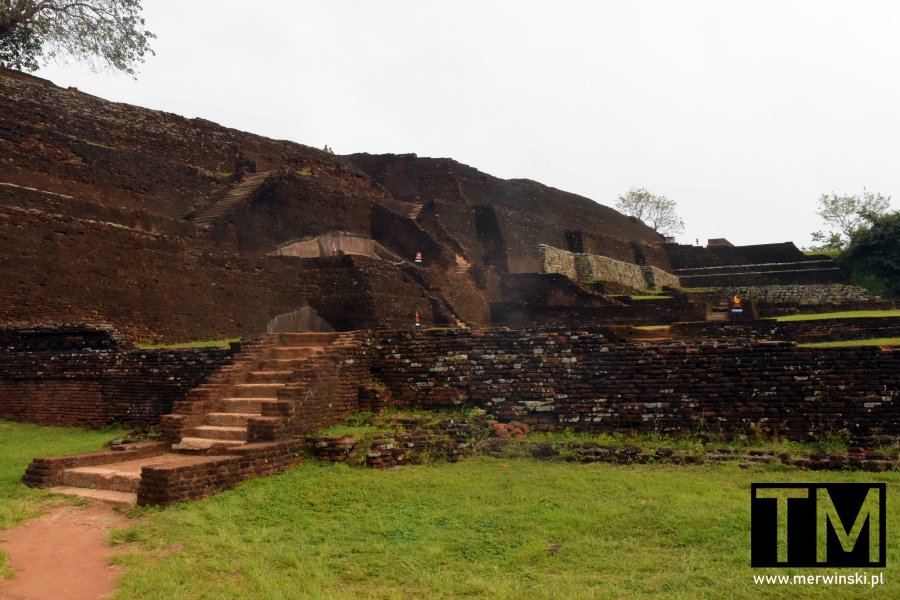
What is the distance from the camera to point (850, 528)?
4.33 meters

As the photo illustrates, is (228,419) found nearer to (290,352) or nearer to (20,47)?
(290,352)

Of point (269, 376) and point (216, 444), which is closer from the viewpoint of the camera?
point (216, 444)

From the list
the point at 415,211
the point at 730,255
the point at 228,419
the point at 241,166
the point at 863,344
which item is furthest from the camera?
the point at 730,255

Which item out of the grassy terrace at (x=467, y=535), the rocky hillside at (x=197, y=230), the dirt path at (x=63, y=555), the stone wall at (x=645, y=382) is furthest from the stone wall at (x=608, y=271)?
the dirt path at (x=63, y=555)

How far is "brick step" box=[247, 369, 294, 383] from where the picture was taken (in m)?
8.30

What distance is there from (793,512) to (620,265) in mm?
26273

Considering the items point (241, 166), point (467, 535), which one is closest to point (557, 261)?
point (241, 166)

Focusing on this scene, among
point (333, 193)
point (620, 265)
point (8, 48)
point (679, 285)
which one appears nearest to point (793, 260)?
point (679, 285)

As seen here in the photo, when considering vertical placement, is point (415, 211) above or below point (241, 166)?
below

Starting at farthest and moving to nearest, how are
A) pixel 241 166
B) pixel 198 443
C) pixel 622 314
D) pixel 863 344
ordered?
pixel 241 166, pixel 622 314, pixel 863 344, pixel 198 443

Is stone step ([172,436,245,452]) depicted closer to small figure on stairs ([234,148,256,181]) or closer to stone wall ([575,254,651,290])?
small figure on stairs ([234,148,256,181])

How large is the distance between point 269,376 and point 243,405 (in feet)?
1.90

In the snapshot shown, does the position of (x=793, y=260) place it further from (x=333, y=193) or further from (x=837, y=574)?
(x=837, y=574)

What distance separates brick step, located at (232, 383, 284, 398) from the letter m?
5.46 m
